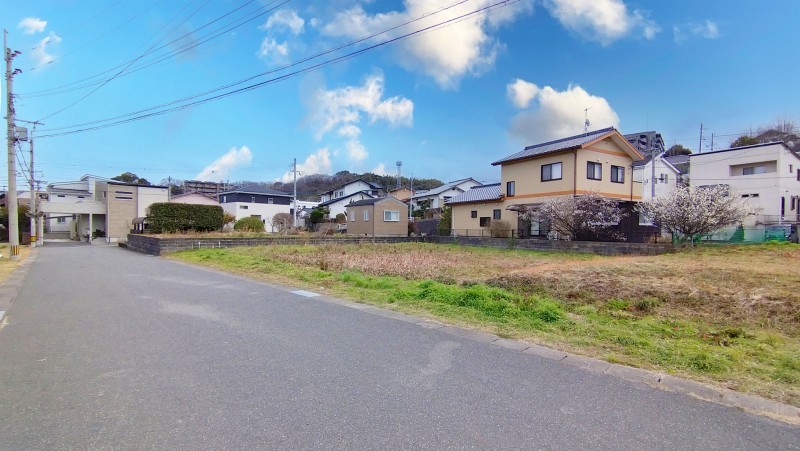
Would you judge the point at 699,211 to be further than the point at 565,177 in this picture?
No

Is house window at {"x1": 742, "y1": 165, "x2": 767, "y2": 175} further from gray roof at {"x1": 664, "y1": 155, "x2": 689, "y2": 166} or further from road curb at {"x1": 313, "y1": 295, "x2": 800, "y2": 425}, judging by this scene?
road curb at {"x1": 313, "y1": 295, "x2": 800, "y2": 425}

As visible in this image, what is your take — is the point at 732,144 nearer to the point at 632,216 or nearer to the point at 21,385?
the point at 632,216

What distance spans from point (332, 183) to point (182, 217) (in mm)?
59683

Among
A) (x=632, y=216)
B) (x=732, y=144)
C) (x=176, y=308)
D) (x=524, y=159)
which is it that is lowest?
(x=176, y=308)

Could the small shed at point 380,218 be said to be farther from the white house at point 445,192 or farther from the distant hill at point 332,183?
the distant hill at point 332,183

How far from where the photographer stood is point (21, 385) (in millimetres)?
3348

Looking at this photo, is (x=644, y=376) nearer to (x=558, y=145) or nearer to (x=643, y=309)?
(x=643, y=309)

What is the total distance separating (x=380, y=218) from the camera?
107ft

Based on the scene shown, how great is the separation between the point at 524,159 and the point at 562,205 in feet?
20.3

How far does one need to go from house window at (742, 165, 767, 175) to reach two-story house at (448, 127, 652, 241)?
327 inches

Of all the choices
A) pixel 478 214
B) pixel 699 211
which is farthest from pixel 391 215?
pixel 699 211

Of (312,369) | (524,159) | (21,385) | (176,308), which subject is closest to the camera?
(21,385)

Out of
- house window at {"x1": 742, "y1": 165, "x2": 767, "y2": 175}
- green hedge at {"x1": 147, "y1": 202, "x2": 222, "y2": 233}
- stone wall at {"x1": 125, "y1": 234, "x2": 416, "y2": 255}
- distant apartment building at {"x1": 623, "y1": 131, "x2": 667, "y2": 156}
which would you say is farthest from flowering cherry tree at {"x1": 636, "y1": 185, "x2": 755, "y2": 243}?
green hedge at {"x1": 147, "y1": 202, "x2": 222, "y2": 233}

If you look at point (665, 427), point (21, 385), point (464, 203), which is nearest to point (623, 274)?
point (665, 427)
